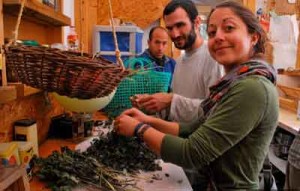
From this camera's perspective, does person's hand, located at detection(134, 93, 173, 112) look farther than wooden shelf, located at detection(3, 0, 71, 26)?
Yes

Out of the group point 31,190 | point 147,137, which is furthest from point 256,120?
point 31,190

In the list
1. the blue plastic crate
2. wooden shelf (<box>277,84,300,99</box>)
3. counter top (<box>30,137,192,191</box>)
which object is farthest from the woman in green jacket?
the blue plastic crate

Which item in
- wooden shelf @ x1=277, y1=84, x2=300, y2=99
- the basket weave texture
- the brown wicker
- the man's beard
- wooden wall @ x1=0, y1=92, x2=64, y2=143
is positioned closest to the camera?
the brown wicker

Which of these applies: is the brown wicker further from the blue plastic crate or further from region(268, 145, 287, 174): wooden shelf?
the blue plastic crate

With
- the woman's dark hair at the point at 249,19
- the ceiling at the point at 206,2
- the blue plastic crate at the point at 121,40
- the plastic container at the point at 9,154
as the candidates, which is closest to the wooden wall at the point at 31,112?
the plastic container at the point at 9,154

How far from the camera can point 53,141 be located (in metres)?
1.47

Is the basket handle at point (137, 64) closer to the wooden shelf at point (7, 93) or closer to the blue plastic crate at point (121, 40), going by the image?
the wooden shelf at point (7, 93)

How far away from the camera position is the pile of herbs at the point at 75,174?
3.08 feet

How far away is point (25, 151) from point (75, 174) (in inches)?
7.7

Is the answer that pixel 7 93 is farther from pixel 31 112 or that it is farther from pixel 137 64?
pixel 137 64

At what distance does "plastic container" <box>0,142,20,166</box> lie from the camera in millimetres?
882

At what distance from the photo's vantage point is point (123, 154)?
Answer: 115 cm

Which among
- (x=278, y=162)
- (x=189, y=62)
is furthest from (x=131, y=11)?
(x=278, y=162)

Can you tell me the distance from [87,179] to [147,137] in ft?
0.78
